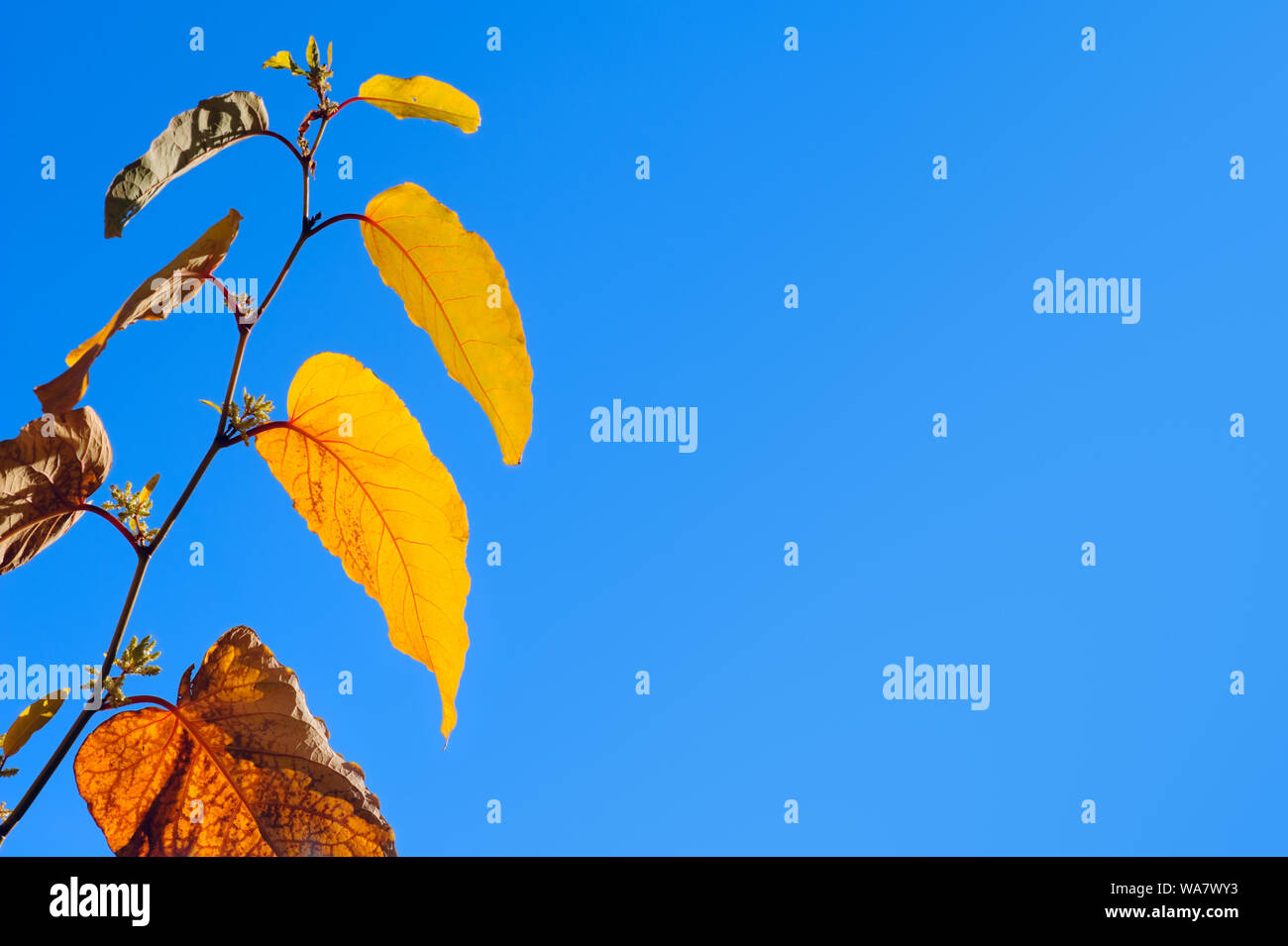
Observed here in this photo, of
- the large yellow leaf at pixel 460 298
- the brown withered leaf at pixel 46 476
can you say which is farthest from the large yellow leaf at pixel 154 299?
the large yellow leaf at pixel 460 298

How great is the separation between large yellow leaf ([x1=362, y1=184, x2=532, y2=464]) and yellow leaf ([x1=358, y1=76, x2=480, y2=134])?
152 mm

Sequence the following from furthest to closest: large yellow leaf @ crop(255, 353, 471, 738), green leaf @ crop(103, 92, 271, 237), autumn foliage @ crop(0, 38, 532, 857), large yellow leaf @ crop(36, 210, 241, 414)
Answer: large yellow leaf @ crop(255, 353, 471, 738), autumn foliage @ crop(0, 38, 532, 857), green leaf @ crop(103, 92, 271, 237), large yellow leaf @ crop(36, 210, 241, 414)

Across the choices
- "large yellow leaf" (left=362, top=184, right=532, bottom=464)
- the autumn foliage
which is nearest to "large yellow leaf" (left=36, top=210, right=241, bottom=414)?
the autumn foliage

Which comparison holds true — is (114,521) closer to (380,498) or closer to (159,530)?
(159,530)

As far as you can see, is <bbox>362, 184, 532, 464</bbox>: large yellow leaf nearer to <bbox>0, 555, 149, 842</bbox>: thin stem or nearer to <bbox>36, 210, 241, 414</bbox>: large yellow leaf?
<bbox>36, 210, 241, 414</bbox>: large yellow leaf

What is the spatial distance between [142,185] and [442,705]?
88cm

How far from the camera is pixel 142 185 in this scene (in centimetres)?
115

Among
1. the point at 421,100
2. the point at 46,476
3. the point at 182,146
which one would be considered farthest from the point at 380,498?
the point at 421,100

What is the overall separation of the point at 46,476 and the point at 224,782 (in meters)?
0.55

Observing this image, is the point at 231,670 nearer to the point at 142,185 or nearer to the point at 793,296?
the point at 142,185

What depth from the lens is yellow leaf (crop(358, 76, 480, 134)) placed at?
1.43m

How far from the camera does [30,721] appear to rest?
134cm
